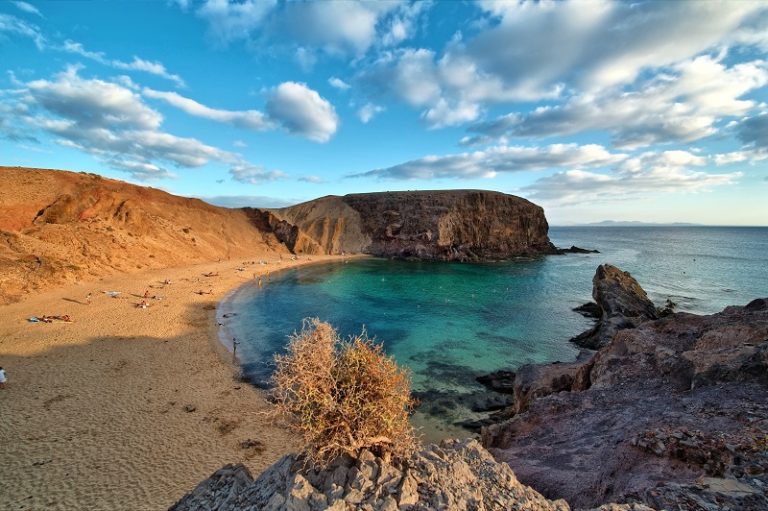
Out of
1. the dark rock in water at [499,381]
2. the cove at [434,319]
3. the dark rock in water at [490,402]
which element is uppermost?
the cove at [434,319]

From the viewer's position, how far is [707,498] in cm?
510

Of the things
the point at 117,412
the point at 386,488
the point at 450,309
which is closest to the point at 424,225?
the point at 450,309

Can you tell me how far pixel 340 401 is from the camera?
5289mm

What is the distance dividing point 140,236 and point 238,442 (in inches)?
1752

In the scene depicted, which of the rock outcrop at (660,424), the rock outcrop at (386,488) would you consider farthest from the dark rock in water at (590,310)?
the rock outcrop at (386,488)

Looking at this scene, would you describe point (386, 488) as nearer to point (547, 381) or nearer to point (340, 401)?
point (340, 401)

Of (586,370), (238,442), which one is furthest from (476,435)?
(238,442)

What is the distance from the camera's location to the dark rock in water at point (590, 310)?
3297cm

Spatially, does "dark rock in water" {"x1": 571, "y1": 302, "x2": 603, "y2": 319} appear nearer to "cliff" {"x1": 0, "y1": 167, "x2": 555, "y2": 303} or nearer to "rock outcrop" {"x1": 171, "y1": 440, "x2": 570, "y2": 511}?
"rock outcrop" {"x1": 171, "y1": 440, "x2": 570, "y2": 511}

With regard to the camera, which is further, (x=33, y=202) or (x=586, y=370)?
(x=33, y=202)

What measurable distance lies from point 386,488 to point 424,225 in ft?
224

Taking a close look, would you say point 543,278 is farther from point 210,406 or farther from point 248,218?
point 248,218

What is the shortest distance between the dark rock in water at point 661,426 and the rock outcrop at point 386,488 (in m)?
1.89

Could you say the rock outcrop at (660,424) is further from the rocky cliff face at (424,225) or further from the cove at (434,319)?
the rocky cliff face at (424,225)
